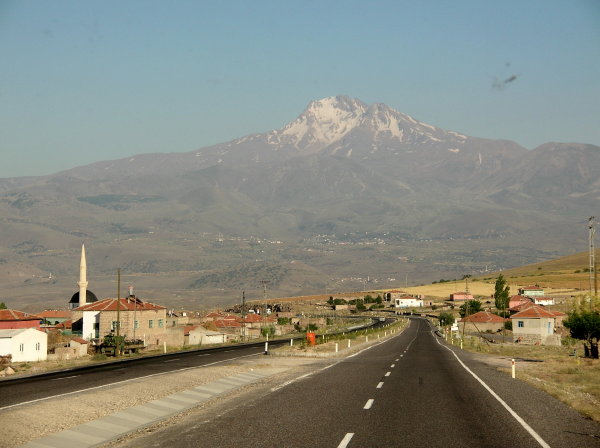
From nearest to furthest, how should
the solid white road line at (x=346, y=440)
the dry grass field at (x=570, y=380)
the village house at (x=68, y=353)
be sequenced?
1. the solid white road line at (x=346, y=440)
2. the dry grass field at (x=570, y=380)
3. the village house at (x=68, y=353)

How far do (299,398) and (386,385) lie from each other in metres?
5.83

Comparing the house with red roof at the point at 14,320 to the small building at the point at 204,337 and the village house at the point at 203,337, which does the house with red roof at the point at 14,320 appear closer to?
the village house at the point at 203,337

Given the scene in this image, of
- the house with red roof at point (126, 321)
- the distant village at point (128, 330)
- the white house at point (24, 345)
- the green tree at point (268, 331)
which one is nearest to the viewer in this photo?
the white house at point (24, 345)

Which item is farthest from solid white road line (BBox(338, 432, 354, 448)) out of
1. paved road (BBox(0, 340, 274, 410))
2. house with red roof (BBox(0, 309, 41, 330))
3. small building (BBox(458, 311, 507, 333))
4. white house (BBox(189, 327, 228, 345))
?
small building (BBox(458, 311, 507, 333))

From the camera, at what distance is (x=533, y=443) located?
776 inches

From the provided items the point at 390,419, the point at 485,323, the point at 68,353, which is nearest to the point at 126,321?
the point at 68,353

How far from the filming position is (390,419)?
23.4 meters

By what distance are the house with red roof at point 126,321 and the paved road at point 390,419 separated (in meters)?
69.0

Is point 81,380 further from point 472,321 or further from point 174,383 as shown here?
point 472,321

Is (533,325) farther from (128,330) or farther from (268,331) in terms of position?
(128,330)

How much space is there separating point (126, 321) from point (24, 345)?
30.3m

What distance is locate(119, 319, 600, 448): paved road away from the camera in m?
20.2

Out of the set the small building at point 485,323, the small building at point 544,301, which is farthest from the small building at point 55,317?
the small building at point 544,301

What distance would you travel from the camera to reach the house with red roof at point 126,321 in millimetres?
Result: 101500
